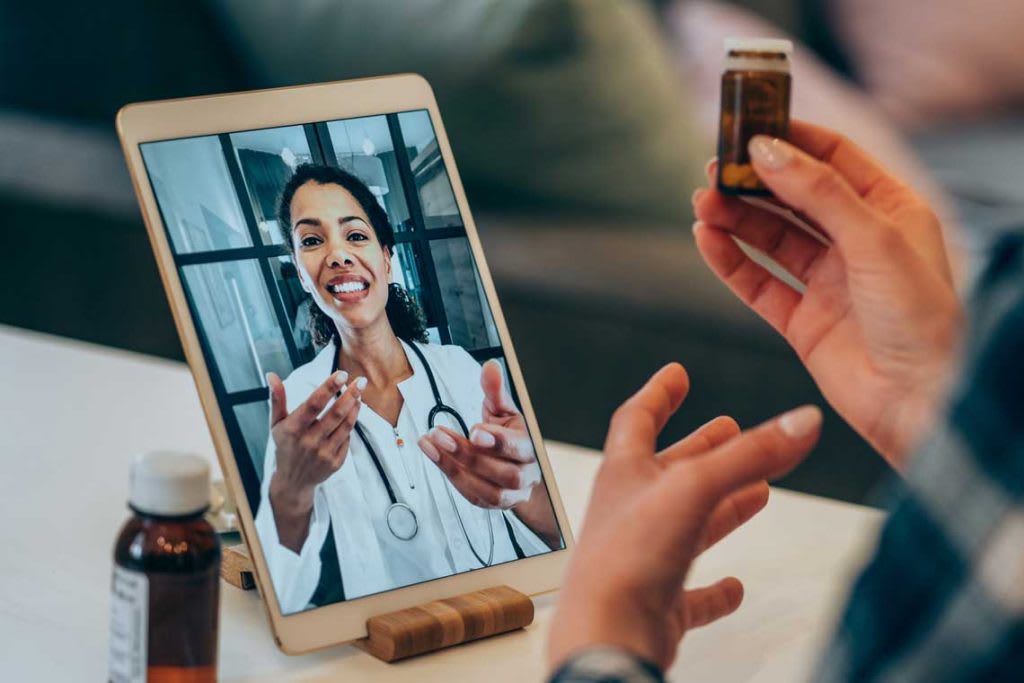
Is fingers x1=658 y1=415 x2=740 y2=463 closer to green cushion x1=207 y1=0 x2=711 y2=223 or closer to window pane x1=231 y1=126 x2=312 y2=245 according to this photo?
window pane x1=231 y1=126 x2=312 y2=245

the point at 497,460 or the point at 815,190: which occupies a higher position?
the point at 815,190

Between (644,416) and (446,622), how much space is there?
205 millimetres

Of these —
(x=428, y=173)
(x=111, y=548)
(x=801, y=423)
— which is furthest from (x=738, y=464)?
(x=111, y=548)

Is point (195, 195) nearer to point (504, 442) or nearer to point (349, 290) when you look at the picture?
point (349, 290)

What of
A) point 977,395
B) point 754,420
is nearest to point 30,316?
point 754,420

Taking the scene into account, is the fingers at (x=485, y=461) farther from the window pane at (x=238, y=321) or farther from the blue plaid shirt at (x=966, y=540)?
the blue plaid shirt at (x=966, y=540)

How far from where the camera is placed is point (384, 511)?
31.1 inches

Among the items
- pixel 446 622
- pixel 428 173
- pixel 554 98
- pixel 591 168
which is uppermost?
pixel 428 173

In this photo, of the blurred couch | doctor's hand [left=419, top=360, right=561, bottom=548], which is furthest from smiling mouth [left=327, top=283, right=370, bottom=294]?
the blurred couch

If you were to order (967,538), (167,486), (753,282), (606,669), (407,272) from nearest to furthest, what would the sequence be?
1. (967,538)
2. (606,669)
3. (167,486)
4. (407,272)
5. (753,282)

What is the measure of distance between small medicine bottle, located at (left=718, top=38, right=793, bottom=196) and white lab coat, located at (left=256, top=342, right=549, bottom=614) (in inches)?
9.0

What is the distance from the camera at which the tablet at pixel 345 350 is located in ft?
2.51

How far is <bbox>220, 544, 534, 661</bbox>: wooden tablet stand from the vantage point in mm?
751

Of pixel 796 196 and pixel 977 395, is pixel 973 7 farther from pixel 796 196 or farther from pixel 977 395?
pixel 977 395
